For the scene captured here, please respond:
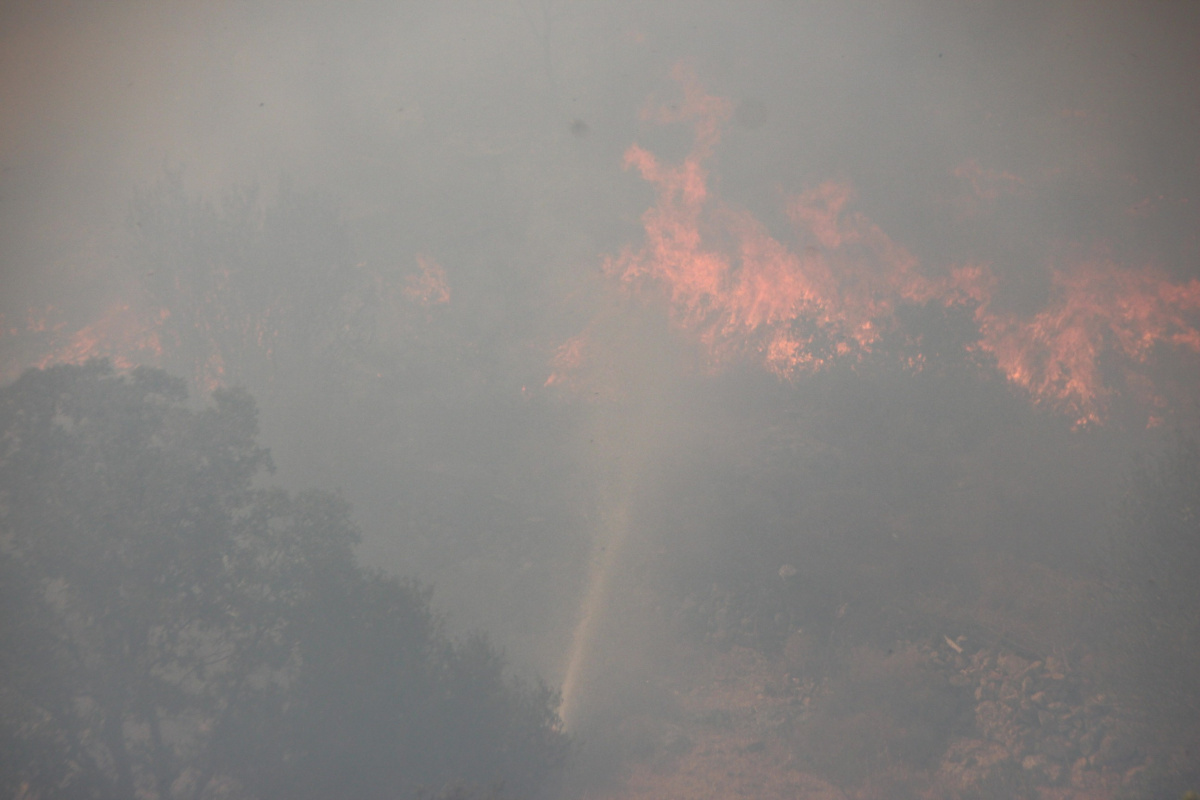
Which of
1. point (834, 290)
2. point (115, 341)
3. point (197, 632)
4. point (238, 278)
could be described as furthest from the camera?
point (834, 290)

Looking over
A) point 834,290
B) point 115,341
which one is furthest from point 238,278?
point 834,290

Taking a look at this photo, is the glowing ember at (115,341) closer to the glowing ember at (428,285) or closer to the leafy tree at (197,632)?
the glowing ember at (428,285)

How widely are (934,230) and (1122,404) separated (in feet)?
33.0

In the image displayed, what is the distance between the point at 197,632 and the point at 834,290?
26671mm

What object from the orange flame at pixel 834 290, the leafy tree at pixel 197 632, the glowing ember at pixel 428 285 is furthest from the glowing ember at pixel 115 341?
the orange flame at pixel 834 290

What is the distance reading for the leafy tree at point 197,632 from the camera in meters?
10.5

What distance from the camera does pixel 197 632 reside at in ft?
38.4

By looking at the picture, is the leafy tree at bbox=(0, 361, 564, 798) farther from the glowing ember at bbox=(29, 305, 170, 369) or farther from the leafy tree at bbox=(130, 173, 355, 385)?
the glowing ember at bbox=(29, 305, 170, 369)

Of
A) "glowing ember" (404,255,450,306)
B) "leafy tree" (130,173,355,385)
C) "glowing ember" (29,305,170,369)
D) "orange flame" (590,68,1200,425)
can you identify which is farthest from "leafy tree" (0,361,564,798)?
"orange flame" (590,68,1200,425)

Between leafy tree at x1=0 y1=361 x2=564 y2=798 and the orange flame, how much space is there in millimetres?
20607

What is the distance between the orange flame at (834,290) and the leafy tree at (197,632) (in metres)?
20.6

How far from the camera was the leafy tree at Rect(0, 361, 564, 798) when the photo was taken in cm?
1048

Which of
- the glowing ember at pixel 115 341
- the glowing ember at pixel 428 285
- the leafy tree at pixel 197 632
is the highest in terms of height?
the glowing ember at pixel 428 285

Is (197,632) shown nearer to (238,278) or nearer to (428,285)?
(238,278)
